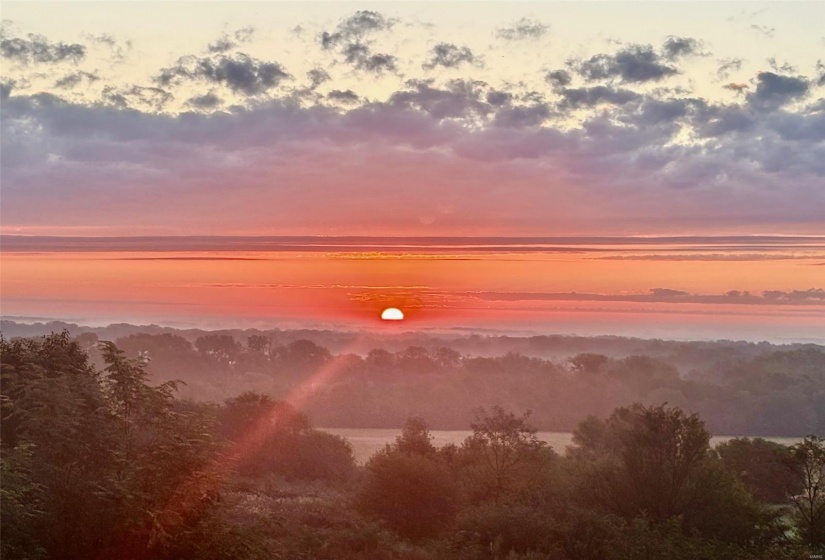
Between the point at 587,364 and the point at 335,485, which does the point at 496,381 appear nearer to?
the point at 587,364

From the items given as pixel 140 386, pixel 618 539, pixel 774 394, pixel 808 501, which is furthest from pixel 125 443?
pixel 774 394

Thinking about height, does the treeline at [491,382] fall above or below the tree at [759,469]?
below

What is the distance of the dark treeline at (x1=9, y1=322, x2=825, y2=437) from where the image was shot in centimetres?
9662

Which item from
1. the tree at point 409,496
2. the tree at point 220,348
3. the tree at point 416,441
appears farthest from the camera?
the tree at point 220,348

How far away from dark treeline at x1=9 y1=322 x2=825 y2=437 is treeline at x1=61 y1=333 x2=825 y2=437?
171mm

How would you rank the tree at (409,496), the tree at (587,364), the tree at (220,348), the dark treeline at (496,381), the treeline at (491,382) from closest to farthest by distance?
the tree at (409,496) < the treeline at (491,382) < the dark treeline at (496,381) < the tree at (587,364) < the tree at (220,348)

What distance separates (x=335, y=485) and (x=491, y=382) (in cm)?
6448

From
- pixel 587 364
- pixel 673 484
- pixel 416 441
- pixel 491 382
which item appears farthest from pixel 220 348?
pixel 673 484

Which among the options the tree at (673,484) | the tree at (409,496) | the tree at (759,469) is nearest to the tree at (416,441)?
the tree at (409,496)

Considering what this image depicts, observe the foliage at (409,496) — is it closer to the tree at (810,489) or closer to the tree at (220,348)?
the tree at (810,489)

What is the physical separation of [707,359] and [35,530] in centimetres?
13843

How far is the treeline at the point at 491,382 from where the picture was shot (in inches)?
3799

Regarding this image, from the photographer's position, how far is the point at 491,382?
115375mm

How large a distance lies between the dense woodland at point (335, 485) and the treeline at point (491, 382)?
38699 mm
